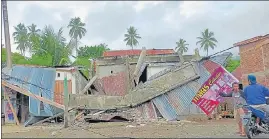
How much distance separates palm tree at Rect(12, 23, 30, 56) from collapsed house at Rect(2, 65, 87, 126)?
24.5 meters

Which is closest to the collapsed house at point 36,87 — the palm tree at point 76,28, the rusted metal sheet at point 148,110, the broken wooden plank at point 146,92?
the broken wooden plank at point 146,92

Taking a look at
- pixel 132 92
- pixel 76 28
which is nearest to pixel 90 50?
pixel 76 28

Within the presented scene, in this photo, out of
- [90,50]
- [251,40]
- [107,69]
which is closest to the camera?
[251,40]

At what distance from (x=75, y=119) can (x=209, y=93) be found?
7.17 metres

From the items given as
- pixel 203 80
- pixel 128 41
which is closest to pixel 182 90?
pixel 203 80

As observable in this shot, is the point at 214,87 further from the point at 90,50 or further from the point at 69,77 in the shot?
the point at 90,50

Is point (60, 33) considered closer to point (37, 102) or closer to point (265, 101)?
point (37, 102)

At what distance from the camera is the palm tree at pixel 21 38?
47250mm

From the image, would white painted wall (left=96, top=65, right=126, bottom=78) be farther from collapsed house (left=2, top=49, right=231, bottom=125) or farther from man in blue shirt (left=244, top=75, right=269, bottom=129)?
man in blue shirt (left=244, top=75, right=269, bottom=129)

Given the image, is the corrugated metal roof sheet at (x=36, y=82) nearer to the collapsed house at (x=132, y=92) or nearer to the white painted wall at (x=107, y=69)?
the collapsed house at (x=132, y=92)

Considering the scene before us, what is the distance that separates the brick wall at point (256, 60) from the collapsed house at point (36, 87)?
1048 centimetres

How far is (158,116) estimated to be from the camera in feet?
63.9

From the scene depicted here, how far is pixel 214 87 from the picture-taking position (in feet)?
62.2

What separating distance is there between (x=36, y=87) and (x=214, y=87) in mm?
Result: 10293
